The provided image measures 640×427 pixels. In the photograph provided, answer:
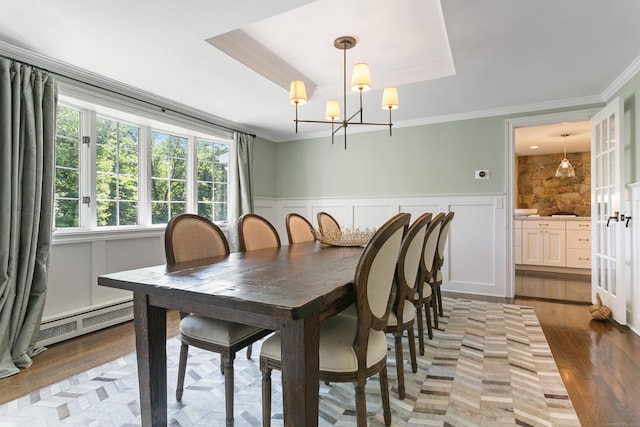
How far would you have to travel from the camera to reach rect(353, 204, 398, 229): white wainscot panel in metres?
4.48

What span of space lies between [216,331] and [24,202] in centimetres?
184

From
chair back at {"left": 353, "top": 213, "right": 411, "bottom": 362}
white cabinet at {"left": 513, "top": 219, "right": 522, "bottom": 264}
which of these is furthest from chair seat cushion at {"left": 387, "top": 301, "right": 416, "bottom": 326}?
white cabinet at {"left": 513, "top": 219, "right": 522, "bottom": 264}

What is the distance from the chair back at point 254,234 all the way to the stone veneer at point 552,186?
5715 millimetres

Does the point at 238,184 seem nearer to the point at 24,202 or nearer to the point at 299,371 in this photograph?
the point at 24,202

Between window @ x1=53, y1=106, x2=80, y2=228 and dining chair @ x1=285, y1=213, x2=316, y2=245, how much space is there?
1.85 m

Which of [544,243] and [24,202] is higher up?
[24,202]

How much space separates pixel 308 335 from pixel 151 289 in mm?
683

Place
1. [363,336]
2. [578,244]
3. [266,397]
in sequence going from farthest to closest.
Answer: [578,244] < [266,397] < [363,336]

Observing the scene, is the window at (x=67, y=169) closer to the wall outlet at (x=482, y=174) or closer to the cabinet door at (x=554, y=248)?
the wall outlet at (x=482, y=174)

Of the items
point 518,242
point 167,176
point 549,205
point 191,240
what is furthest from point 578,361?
point 549,205

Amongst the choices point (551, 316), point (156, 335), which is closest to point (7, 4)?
point (156, 335)

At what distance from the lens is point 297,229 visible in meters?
3.34

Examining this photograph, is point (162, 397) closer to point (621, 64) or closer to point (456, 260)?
point (456, 260)

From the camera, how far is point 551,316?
3.14 m
